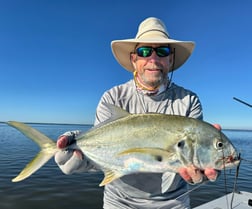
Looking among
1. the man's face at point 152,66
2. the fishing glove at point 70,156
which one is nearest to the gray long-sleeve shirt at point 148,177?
the man's face at point 152,66

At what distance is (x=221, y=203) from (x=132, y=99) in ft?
18.1

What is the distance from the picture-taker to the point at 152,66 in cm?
390

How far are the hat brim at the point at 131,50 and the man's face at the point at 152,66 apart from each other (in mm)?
261

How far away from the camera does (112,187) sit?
3.87 m

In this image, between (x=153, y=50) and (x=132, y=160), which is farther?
(x=153, y=50)

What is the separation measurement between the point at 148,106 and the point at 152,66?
1.77 feet

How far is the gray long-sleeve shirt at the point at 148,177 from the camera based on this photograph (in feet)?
12.1

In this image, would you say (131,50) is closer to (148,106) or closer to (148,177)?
(148,106)

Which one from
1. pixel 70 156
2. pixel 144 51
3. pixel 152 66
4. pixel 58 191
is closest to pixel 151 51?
pixel 144 51

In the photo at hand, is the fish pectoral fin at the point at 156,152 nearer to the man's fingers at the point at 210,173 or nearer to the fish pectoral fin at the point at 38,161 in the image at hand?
the man's fingers at the point at 210,173

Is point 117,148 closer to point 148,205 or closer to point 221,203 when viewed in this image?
point 148,205

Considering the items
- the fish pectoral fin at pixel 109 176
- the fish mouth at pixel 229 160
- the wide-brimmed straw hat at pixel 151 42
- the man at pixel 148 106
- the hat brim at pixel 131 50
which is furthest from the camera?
the hat brim at pixel 131 50

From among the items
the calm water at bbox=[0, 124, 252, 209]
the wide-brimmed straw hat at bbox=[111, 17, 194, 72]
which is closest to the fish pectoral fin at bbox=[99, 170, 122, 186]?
the wide-brimmed straw hat at bbox=[111, 17, 194, 72]

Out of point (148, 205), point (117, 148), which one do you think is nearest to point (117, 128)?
point (117, 148)
